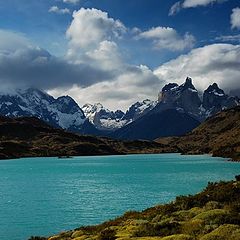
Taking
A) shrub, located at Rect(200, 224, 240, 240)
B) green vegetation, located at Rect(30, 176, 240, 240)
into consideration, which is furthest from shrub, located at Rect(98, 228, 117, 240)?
shrub, located at Rect(200, 224, 240, 240)

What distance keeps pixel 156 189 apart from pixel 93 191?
12.9m

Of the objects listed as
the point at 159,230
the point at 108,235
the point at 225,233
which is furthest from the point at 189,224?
the point at 108,235

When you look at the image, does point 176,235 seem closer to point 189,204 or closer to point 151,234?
point 151,234

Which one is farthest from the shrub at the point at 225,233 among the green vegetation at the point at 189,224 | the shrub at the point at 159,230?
the shrub at the point at 159,230

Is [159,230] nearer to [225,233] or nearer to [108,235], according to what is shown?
[108,235]

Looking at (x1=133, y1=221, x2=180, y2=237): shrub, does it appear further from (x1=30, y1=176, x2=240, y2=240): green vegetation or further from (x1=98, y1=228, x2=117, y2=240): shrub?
(x1=98, y1=228, x2=117, y2=240): shrub

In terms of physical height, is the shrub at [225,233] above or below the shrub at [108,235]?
above

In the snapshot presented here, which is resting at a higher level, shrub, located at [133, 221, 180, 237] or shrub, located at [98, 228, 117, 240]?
shrub, located at [133, 221, 180, 237]

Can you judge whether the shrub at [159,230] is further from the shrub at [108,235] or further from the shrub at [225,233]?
the shrub at [225,233]

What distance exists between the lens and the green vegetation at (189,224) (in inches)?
960

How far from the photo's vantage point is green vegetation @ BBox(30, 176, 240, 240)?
24.4 metres

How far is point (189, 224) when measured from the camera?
2733cm


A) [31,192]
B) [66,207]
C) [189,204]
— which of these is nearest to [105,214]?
[66,207]

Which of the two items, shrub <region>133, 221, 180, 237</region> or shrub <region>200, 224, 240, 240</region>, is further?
shrub <region>133, 221, 180, 237</region>
